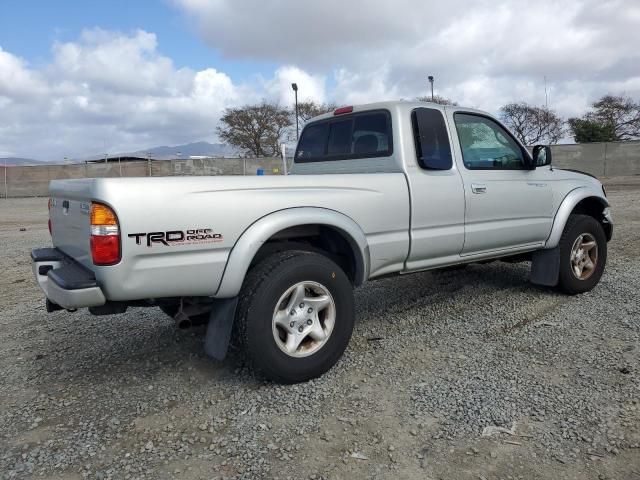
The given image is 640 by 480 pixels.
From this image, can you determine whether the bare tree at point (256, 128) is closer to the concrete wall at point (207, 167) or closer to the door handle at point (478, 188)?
the concrete wall at point (207, 167)

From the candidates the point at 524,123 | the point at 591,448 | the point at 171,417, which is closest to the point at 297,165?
the point at 171,417

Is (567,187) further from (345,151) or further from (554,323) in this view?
(345,151)

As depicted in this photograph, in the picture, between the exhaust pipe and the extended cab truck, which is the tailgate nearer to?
the extended cab truck

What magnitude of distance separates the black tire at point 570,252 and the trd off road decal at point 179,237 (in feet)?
11.8

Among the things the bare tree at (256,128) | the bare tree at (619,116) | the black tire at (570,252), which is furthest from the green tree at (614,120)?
the black tire at (570,252)

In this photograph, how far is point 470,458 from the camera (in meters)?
2.54

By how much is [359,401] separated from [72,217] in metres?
2.07

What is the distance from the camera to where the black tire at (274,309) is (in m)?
3.11

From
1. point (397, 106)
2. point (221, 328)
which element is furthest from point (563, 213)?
point (221, 328)

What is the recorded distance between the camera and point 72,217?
320 centimetres

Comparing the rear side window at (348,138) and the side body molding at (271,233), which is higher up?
the rear side window at (348,138)

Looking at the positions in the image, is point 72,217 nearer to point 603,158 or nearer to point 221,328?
point 221,328

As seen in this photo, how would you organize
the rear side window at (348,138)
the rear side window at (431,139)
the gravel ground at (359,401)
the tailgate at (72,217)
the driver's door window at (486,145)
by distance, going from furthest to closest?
the driver's door window at (486,145), the rear side window at (348,138), the rear side window at (431,139), the tailgate at (72,217), the gravel ground at (359,401)

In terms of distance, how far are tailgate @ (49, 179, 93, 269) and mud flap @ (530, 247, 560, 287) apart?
4.16 m
